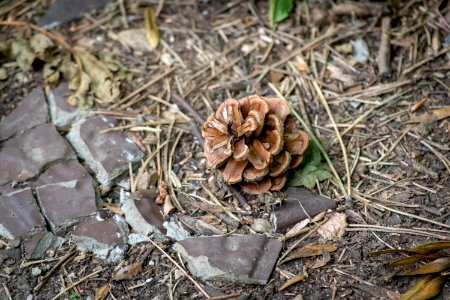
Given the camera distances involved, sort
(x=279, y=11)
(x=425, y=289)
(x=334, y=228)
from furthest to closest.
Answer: (x=279, y=11)
(x=334, y=228)
(x=425, y=289)

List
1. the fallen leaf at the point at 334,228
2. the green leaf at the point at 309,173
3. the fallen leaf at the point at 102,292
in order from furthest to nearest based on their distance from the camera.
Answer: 1. the green leaf at the point at 309,173
2. the fallen leaf at the point at 334,228
3. the fallen leaf at the point at 102,292

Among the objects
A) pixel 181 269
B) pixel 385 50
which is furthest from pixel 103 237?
pixel 385 50

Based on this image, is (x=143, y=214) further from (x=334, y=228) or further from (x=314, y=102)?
(x=314, y=102)

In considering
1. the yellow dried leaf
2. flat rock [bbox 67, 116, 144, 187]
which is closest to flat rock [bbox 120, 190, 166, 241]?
flat rock [bbox 67, 116, 144, 187]

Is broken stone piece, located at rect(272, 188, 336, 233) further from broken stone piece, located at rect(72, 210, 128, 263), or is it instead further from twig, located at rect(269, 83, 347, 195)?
broken stone piece, located at rect(72, 210, 128, 263)

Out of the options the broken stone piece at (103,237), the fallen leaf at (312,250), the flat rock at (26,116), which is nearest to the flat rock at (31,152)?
the flat rock at (26,116)

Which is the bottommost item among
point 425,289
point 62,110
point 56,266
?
point 425,289

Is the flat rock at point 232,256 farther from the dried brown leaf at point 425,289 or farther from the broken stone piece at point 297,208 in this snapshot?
the dried brown leaf at point 425,289
